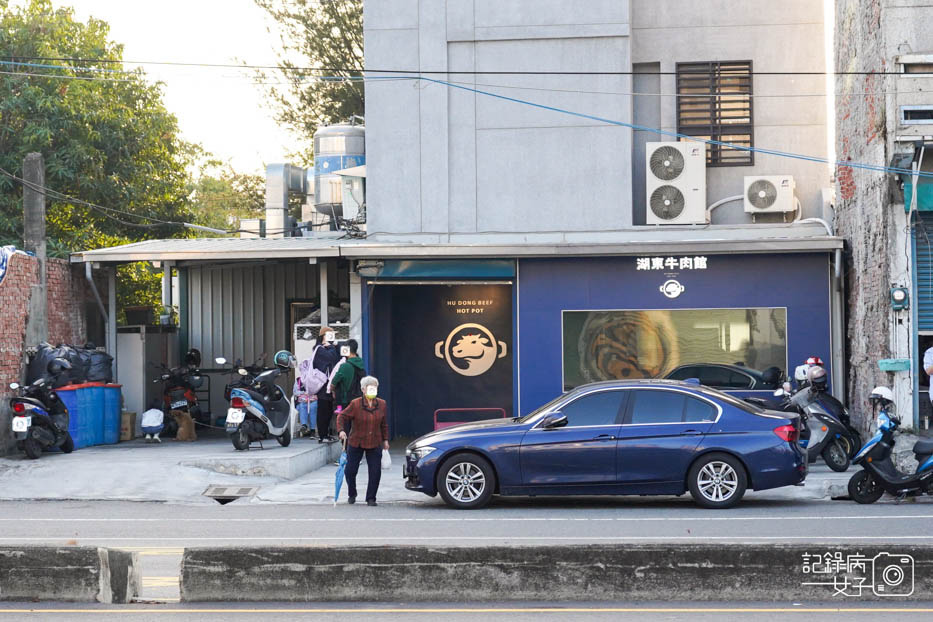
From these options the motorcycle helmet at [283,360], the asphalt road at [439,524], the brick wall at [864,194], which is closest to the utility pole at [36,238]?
the motorcycle helmet at [283,360]

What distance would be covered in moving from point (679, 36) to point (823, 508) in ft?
37.8

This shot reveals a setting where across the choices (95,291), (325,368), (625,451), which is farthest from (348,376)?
(625,451)

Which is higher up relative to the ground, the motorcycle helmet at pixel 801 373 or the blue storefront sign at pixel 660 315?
the blue storefront sign at pixel 660 315

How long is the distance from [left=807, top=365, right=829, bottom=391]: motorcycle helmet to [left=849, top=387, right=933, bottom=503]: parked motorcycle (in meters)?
3.08

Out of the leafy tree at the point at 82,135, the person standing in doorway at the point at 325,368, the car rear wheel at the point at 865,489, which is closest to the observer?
the car rear wheel at the point at 865,489

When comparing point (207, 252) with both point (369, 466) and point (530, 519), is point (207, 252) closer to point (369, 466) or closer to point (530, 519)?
point (369, 466)

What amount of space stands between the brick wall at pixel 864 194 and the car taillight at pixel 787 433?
16.1ft

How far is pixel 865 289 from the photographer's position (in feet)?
61.5

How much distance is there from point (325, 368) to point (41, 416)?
14.8 feet

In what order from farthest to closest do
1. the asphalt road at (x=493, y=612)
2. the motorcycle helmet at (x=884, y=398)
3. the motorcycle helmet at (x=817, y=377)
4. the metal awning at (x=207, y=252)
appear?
the metal awning at (x=207, y=252)
the motorcycle helmet at (x=817, y=377)
the motorcycle helmet at (x=884, y=398)
the asphalt road at (x=493, y=612)

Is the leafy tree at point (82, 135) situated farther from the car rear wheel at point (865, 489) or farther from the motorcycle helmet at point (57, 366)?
the car rear wheel at point (865, 489)

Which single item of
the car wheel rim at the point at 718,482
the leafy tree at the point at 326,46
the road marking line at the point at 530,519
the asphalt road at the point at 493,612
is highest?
the leafy tree at the point at 326,46

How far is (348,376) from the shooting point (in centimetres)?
1864

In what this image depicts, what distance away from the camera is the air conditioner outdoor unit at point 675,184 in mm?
21391
